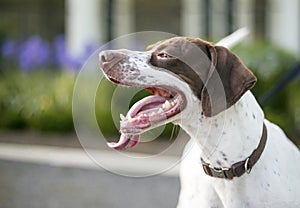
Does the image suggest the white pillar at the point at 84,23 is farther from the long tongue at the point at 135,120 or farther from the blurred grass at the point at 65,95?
the long tongue at the point at 135,120

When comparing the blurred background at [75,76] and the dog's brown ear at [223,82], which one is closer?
the dog's brown ear at [223,82]

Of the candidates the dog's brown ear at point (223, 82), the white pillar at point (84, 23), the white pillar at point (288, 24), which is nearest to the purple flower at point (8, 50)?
the white pillar at point (84, 23)

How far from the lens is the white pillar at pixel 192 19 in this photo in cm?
1373

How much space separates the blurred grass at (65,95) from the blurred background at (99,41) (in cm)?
1

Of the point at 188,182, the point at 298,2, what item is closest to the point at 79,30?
the point at 298,2

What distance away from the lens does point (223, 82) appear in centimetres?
363

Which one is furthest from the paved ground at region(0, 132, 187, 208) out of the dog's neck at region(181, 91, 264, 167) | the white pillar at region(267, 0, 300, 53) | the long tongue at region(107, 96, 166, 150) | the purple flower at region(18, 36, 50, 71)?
the white pillar at region(267, 0, 300, 53)

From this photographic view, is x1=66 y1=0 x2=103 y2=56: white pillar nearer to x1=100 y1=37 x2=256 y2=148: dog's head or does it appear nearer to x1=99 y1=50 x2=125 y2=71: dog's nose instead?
x1=100 y1=37 x2=256 y2=148: dog's head

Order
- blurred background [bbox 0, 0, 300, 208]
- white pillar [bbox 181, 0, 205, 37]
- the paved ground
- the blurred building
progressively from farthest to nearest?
white pillar [bbox 181, 0, 205, 37], the blurred building, blurred background [bbox 0, 0, 300, 208], the paved ground

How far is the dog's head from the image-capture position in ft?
11.7

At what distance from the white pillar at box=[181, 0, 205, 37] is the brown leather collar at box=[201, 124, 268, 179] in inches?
388

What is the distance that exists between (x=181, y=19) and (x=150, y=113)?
432 inches

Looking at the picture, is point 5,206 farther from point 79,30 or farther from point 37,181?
point 79,30

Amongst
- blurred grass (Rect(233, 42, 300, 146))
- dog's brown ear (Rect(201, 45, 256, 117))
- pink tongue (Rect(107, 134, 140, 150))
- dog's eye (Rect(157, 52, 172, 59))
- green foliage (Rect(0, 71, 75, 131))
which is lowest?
green foliage (Rect(0, 71, 75, 131))
